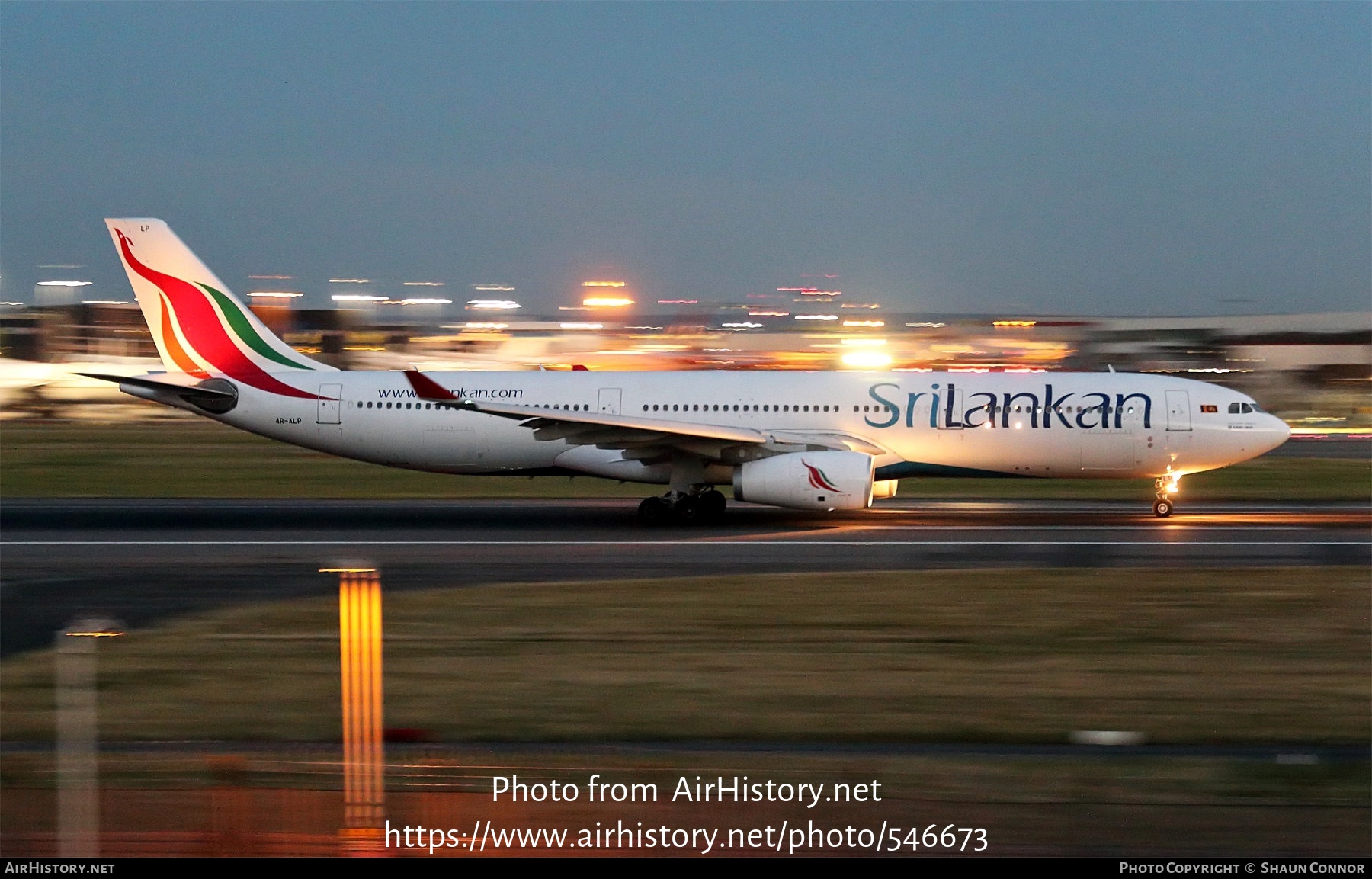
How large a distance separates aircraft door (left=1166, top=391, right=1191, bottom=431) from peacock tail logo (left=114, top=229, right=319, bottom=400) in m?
17.1

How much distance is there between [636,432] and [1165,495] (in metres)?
10.1

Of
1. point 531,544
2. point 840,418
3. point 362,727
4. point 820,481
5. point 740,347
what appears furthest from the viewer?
point 740,347

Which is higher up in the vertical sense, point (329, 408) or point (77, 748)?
point (329, 408)

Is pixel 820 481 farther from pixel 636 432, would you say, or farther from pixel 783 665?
pixel 783 665

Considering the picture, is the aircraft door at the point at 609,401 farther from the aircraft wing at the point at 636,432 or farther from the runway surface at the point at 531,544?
the runway surface at the point at 531,544

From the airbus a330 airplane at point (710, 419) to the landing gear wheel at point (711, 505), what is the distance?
0.03 metres

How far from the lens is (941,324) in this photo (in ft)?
361

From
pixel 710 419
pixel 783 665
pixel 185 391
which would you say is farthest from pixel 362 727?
pixel 185 391

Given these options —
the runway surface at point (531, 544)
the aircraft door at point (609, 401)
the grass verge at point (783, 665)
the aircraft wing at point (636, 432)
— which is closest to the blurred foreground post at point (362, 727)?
the grass verge at point (783, 665)

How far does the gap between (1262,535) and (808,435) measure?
8.10 meters

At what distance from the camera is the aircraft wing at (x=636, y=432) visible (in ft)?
76.9

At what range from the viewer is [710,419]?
25.5 meters
